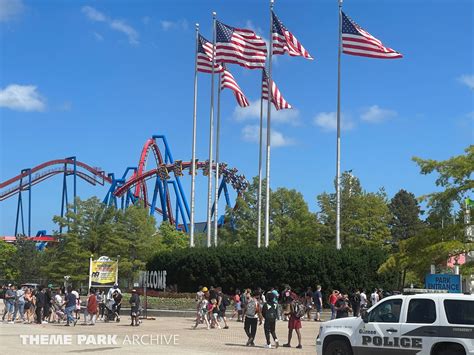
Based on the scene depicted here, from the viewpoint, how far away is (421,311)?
13.2m

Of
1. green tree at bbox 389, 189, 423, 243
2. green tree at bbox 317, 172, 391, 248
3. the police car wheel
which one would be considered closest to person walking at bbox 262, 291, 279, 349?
the police car wheel

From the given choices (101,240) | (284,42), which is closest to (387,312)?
(284,42)

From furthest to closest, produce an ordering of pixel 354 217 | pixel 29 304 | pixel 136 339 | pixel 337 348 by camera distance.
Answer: pixel 354 217 < pixel 29 304 < pixel 136 339 < pixel 337 348

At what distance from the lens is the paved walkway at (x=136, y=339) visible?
17938 millimetres

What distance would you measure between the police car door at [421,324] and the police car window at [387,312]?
24 centimetres

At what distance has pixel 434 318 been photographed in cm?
1293

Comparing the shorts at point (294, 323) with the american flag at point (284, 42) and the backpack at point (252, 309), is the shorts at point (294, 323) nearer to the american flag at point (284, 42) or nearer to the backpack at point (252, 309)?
the backpack at point (252, 309)

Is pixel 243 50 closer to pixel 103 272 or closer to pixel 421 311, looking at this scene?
pixel 103 272

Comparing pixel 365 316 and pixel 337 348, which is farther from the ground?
pixel 365 316

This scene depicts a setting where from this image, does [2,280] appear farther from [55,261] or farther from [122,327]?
[122,327]

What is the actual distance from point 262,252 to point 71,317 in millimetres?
14349

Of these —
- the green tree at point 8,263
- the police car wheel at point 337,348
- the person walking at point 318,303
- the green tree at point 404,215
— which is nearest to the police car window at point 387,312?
the police car wheel at point 337,348

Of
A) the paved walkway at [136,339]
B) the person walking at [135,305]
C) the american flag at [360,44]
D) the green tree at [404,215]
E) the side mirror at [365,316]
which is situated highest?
the american flag at [360,44]

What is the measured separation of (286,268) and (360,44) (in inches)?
499
